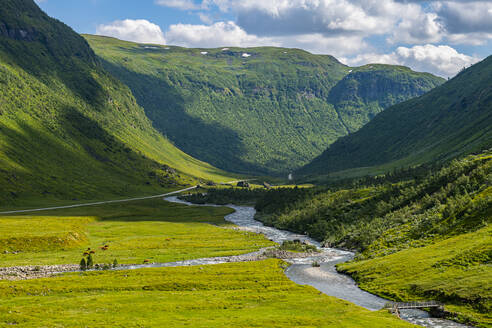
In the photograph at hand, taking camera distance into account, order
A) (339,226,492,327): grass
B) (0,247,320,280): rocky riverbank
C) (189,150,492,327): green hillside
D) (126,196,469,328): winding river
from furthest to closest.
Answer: (0,247,320,280): rocky riverbank < (189,150,492,327): green hillside < (126,196,469,328): winding river < (339,226,492,327): grass

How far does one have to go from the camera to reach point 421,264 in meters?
85.5

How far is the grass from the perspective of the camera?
6512 cm

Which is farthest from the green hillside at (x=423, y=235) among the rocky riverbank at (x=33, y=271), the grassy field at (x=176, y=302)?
the rocky riverbank at (x=33, y=271)

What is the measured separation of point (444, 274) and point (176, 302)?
46.1 meters

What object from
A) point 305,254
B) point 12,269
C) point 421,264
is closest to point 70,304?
point 12,269

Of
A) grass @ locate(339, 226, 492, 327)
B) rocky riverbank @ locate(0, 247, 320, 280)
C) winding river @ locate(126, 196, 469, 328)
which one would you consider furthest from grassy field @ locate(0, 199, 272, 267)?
grass @ locate(339, 226, 492, 327)

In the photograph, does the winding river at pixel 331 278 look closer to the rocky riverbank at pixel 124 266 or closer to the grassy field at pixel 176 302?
the rocky riverbank at pixel 124 266

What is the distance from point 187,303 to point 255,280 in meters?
23.3

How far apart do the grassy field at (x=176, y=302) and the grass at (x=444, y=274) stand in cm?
1121

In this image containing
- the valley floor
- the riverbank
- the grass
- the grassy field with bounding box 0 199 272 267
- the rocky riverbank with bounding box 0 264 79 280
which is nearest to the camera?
the valley floor

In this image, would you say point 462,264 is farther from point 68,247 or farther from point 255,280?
point 68,247

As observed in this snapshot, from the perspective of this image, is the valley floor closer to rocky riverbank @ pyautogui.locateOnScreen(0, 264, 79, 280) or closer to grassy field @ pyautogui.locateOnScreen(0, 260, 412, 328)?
grassy field @ pyautogui.locateOnScreen(0, 260, 412, 328)

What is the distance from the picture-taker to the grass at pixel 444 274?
6512 centimetres

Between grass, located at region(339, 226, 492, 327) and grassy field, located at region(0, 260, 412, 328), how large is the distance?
11.2 m
